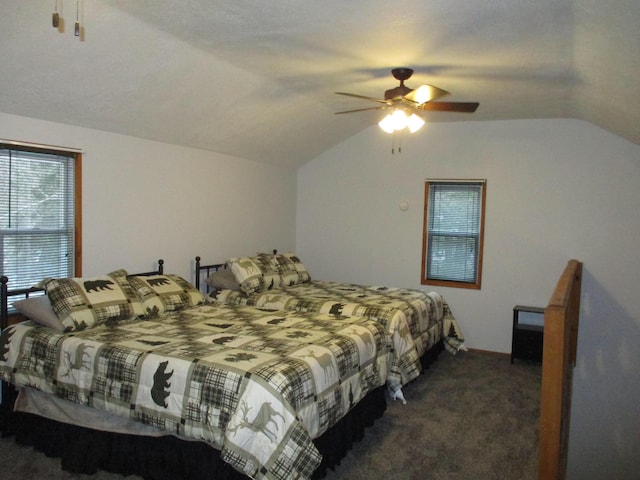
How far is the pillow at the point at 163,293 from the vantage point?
11.2ft

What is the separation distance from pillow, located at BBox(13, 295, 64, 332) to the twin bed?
0.4 inches

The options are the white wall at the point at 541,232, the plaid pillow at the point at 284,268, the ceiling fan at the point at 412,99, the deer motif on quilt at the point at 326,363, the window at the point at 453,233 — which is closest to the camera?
the deer motif on quilt at the point at 326,363

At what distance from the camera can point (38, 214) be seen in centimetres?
326

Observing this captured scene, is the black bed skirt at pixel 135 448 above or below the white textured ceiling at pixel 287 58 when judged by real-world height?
below

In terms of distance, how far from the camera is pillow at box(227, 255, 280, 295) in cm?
437

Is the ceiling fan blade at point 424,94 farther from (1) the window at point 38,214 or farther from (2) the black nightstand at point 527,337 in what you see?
(2) the black nightstand at point 527,337

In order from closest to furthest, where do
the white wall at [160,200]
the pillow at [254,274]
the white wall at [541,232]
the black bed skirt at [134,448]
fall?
the black bed skirt at [134,448]
the white wall at [160,200]
the pillow at [254,274]
the white wall at [541,232]

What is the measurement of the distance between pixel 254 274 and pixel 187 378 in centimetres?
215

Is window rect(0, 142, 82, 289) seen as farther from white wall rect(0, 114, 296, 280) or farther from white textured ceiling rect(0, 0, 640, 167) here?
white textured ceiling rect(0, 0, 640, 167)

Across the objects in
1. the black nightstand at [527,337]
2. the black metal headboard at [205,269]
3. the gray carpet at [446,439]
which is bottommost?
the gray carpet at [446,439]

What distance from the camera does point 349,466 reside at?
2.75 m

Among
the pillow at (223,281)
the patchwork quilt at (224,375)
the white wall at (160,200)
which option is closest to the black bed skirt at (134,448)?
the patchwork quilt at (224,375)

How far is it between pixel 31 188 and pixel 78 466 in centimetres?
183

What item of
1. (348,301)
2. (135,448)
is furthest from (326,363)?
(348,301)
